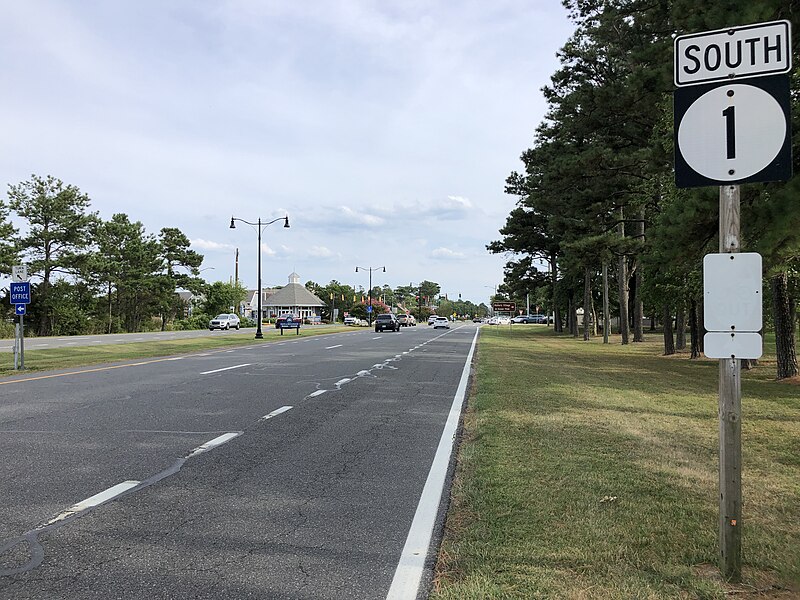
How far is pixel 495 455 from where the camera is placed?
675cm

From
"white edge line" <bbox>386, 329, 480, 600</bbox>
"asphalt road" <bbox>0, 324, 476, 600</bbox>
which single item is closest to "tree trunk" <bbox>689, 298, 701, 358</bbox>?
"asphalt road" <bbox>0, 324, 476, 600</bbox>

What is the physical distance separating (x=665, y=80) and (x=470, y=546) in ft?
41.2

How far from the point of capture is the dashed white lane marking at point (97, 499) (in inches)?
186

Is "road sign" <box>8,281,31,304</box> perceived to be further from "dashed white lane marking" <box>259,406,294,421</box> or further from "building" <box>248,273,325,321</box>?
"building" <box>248,273,325,321</box>

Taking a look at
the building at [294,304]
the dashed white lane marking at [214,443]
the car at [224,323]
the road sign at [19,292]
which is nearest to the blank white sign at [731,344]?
the dashed white lane marking at [214,443]

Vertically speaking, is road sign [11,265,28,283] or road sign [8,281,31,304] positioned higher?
road sign [11,265,28,283]

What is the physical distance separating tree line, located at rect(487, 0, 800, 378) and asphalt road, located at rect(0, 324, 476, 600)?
19.1 ft

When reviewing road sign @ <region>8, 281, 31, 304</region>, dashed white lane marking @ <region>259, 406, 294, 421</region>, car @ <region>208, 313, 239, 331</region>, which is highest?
road sign @ <region>8, 281, 31, 304</region>

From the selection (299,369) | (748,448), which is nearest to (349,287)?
(299,369)

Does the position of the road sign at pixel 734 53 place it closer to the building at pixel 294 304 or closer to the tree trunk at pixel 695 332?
the tree trunk at pixel 695 332

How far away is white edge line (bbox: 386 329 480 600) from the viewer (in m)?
3.61

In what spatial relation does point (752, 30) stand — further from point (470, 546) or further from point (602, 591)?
point (470, 546)

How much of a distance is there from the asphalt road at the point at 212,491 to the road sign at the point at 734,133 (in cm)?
306

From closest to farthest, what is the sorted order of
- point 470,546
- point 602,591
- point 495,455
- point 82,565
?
point 602,591
point 82,565
point 470,546
point 495,455
